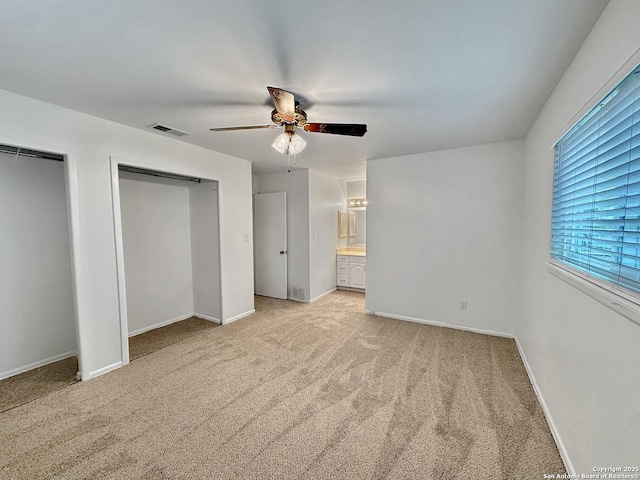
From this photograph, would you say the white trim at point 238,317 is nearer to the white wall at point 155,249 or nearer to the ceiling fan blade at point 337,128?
the white wall at point 155,249

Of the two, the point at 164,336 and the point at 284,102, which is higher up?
the point at 284,102

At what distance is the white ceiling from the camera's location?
4.19ft

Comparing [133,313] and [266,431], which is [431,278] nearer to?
[266,431]

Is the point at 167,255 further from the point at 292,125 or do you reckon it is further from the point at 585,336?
the point at 585,336

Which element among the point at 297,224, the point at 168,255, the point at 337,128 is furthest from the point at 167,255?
the point at 337,128

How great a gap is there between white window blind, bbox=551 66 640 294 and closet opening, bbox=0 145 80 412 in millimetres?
3714

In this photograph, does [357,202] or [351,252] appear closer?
[351,252]

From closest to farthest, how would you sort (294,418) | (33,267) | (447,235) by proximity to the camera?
(294,418)
(33,267)
(447,235)

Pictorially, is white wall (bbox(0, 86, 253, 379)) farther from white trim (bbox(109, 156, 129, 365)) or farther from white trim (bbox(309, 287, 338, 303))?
white trim (bbox(309, 287, 338, 303))

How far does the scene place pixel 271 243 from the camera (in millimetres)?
Answer: 5188

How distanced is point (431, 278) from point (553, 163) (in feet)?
6.79

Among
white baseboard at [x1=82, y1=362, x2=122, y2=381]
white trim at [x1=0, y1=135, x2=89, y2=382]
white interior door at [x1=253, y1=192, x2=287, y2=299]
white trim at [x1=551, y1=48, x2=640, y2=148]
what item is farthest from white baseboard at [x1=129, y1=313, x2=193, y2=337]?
white trim at [x1=551, y1=48, x2=640, y2=148]

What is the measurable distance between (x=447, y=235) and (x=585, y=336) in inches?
91.2

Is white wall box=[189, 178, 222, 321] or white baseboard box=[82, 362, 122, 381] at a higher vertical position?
white wall box=[189, 178, 222, 321]
